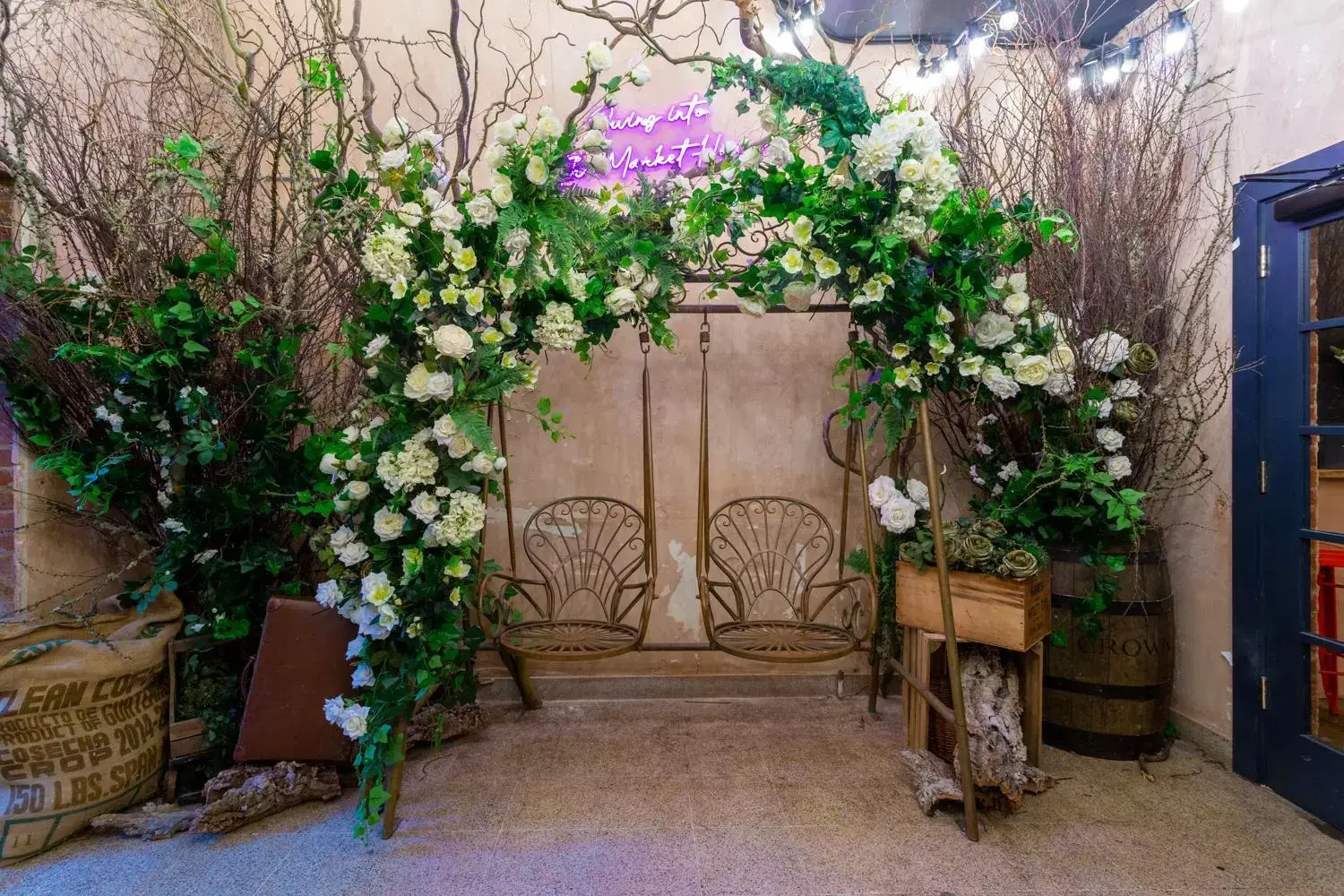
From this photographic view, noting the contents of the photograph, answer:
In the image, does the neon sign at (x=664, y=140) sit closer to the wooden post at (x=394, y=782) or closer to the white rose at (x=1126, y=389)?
the white rose at (x=1126, y=389)

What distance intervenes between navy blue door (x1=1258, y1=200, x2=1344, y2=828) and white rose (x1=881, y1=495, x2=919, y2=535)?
1139 mm

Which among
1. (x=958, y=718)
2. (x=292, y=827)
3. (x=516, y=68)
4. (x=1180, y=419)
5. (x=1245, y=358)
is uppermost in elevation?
(x=516, y=68)

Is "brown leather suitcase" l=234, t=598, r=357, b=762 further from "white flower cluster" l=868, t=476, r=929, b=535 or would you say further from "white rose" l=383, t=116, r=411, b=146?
"white flower cluster" l=868, t=476, r=929, b=535

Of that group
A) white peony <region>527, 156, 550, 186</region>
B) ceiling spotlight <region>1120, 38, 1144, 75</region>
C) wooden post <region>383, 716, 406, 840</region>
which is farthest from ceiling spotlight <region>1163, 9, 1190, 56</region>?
wooden post <region>383, 716, 406, 840</region>

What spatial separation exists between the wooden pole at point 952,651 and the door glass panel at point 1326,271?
50.4 inches

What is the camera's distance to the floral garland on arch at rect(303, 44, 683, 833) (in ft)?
6.31

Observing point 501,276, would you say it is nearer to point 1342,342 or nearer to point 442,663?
point 442,663

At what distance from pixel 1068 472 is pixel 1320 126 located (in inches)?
51.0

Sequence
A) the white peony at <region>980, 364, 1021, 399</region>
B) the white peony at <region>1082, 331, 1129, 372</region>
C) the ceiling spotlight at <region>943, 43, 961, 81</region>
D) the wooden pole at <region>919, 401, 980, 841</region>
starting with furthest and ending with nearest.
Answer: the ceiling spotlight at <region>943, 43, 961, 81</region> → the white peony at <region>1082, 331, 1129, 372</region> → the white peony at <region>980, 364, 1021, 399</region> → the wooden pole at <region>919, 401, 980, 841</region>

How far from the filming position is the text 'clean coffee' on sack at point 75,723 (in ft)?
6.17

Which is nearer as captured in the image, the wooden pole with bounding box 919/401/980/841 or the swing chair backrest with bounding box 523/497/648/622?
the wooden pole with bounding box 919/401/980/841

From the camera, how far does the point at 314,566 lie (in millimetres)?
→ 2594

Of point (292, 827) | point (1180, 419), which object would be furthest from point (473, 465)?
point (1180, 419)

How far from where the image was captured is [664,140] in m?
3.07
